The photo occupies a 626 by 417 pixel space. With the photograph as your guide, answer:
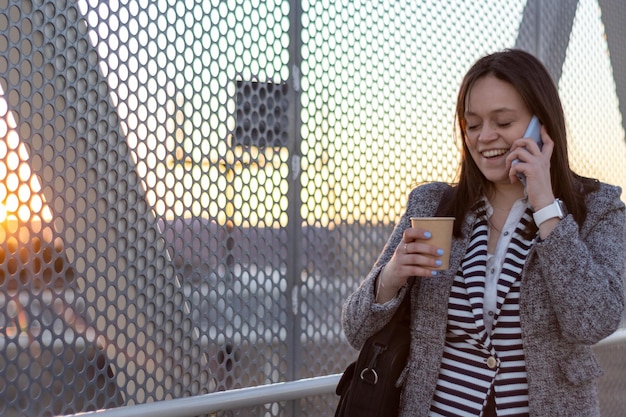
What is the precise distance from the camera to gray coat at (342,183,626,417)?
1.82 metres

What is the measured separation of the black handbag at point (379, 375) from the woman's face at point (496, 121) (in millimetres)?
Result: 460

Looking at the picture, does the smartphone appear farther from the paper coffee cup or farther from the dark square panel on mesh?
the dark square panel on mesh

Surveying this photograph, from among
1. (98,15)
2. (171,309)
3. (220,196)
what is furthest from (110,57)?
(171,309)

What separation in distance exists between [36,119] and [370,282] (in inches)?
41.5

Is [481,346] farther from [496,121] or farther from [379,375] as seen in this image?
[496,121]

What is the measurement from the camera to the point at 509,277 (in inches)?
74.7

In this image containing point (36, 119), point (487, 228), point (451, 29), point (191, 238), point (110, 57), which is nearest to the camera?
point (487, 228)

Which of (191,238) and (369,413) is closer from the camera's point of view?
(369,413)

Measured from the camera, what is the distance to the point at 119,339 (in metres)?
2.45

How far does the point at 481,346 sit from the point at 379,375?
258mm

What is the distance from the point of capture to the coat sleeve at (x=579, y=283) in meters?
1.80

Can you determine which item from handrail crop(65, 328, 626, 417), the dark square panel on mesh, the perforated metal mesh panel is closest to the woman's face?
the perforated metal mesh panel

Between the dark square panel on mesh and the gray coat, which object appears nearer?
the gray coat

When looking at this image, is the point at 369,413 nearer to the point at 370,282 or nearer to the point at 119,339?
the point at 370,282
